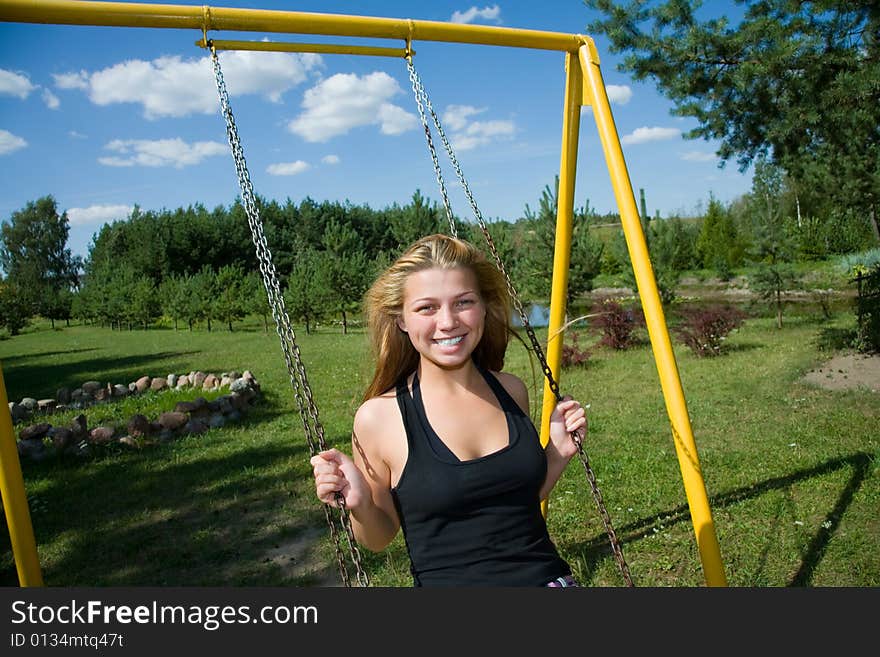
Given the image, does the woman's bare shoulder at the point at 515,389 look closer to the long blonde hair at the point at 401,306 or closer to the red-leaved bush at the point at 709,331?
the long blonde hair at the point at 401,306

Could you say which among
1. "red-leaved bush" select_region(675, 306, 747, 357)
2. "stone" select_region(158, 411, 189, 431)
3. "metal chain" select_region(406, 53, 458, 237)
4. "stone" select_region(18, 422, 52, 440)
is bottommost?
"red-leaved bush" select_region(675, 306, 747, 357)

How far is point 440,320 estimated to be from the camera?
1745 millimetres

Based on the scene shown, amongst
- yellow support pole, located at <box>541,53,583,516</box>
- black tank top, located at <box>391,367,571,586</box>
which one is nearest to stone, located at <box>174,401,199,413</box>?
yellow support pole, located at <box>541,53,583,516</box>

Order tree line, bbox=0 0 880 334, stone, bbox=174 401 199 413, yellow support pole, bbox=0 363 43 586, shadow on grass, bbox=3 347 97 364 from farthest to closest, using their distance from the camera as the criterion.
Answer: shadow on grass, bbox=3 347 97 364
stone, bbox=174 401 199 413
tree line, bbox=0 0 880 334
yellow support pole, bbox=0 363 43 586

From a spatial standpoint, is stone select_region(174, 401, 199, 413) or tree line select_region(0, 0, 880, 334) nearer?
tree line select_region(0, 0, 880, 334)

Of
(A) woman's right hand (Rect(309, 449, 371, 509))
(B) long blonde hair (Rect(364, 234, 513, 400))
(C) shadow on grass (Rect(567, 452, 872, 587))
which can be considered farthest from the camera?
(C) shadow on grass (Rect(567, 452, 872, 587))

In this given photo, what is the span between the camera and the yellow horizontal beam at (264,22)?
2078 mm

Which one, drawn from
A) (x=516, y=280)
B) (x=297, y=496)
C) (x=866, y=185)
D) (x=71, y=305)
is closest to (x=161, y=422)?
(x=297, y=496)

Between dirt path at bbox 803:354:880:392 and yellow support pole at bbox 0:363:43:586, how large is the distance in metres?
7.82

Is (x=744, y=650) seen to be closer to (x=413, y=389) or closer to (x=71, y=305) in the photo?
(x=413, y=389)

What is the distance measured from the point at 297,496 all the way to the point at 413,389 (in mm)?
3735

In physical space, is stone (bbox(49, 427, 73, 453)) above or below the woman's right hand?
below

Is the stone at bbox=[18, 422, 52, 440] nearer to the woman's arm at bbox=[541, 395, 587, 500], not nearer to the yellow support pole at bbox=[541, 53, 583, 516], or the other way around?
the yellow support pole at bbox=[541, 53, 583, 516]

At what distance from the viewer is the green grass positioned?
3621 mm
